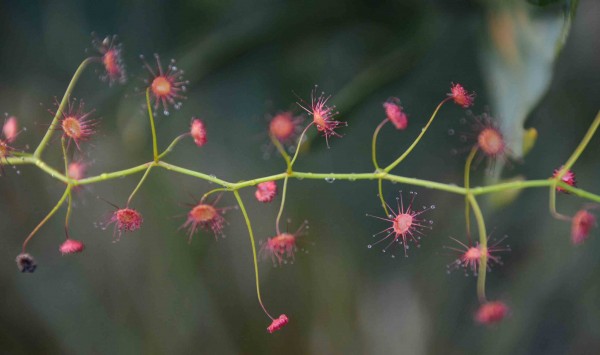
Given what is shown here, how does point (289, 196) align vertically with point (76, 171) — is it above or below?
above

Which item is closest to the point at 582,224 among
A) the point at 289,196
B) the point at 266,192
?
the point at 266,192

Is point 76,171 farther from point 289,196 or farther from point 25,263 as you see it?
point 289,196

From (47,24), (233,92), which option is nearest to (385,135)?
(233,92)

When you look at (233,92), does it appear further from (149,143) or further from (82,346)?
(82,346)

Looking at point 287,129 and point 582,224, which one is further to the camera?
point 287,129

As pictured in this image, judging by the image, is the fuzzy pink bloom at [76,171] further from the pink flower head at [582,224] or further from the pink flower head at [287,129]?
the pink flower head at [582,224]

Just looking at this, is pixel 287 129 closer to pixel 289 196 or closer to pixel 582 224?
pixel 289 196

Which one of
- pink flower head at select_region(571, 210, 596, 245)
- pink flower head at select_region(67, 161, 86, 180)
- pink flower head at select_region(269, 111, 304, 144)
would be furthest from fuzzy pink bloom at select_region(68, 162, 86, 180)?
pink flower head at select_region(571, 210, 596, 245)

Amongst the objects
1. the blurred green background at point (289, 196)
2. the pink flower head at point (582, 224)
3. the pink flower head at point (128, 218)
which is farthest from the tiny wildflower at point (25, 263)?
the pink flower head at point (582, 224)

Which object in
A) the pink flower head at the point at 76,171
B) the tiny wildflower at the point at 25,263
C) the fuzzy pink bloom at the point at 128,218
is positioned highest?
the pink flower head at the point at 76,171
